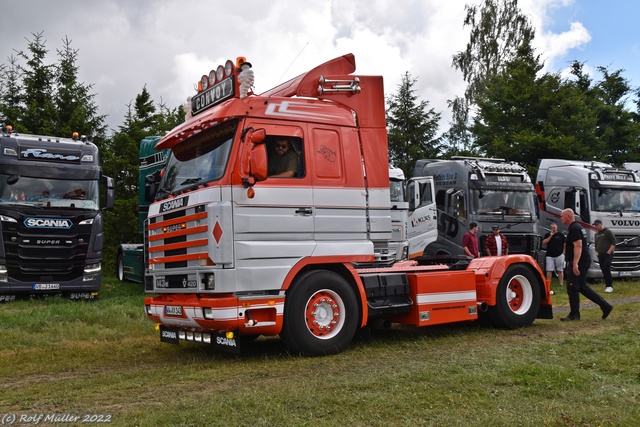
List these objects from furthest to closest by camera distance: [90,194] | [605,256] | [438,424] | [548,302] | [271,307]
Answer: [605,256]
[90,194]
[548,302]
[271,307]
[438,424]

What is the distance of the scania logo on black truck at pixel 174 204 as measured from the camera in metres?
7.96

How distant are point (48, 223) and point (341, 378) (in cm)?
986

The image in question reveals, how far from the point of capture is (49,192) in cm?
1447

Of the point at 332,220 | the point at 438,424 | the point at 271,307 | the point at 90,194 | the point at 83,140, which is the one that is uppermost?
the point at 83,140

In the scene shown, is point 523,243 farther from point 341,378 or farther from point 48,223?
point 341,378

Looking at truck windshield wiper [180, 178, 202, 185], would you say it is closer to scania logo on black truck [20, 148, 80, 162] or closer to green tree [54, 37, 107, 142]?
scania logo on black truck [20, 148, 80, 162]

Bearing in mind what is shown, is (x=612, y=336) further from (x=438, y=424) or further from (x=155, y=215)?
(x=155, y=215)

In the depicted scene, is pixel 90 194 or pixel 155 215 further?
pixel 90 194

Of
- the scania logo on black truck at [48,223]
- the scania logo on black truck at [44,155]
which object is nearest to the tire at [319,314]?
the scania logo on black truck at [48,223]

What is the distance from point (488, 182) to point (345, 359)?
1082cm

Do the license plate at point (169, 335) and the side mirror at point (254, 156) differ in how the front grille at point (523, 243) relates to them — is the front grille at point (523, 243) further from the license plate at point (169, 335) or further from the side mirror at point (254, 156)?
the side mirror at point (254, 156)

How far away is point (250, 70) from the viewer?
809 cm

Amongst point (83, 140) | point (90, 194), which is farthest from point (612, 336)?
point (83, 140)

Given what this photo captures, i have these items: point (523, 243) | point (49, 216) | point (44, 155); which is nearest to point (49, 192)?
point (49, 216)
